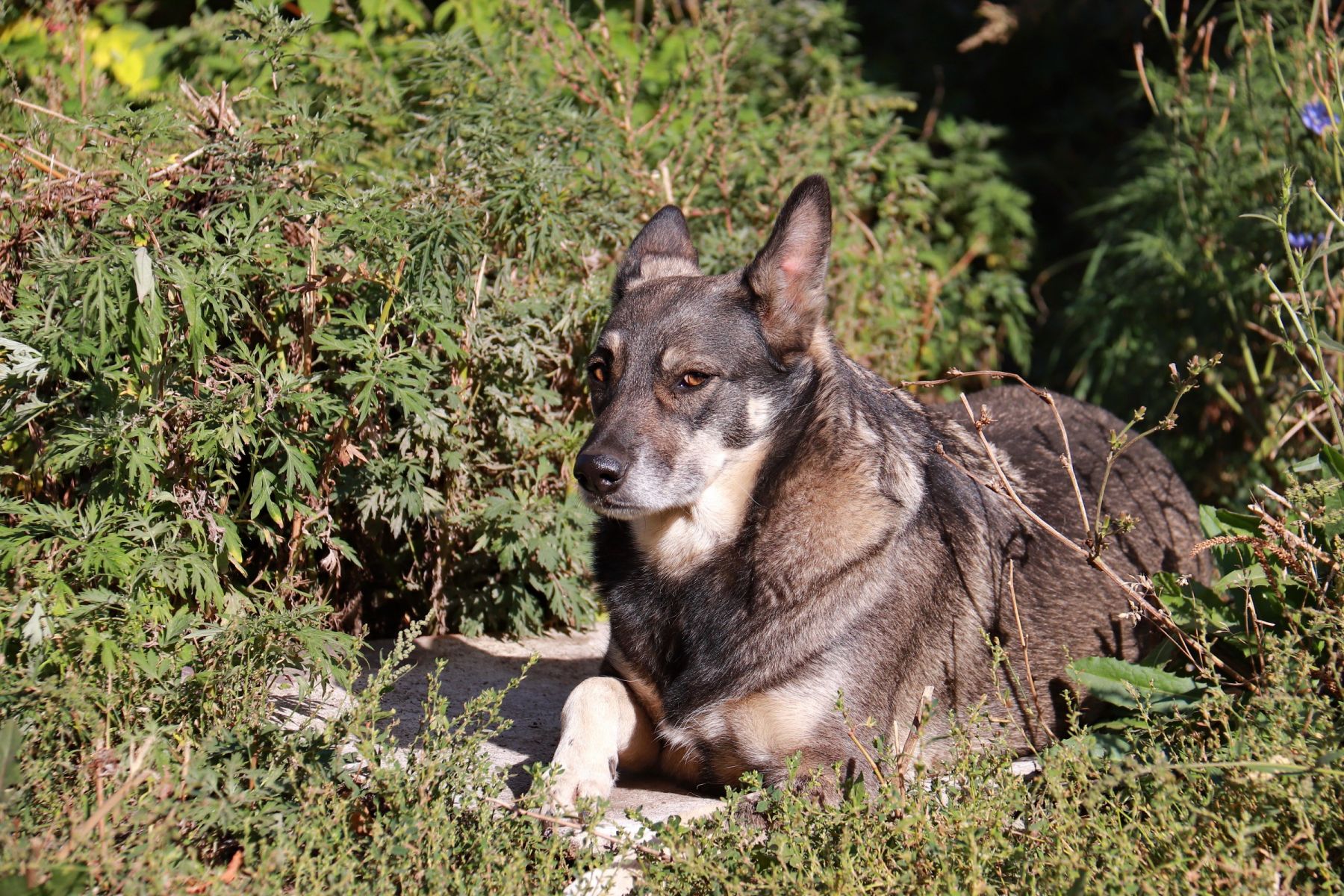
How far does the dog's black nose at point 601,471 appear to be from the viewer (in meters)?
3.64

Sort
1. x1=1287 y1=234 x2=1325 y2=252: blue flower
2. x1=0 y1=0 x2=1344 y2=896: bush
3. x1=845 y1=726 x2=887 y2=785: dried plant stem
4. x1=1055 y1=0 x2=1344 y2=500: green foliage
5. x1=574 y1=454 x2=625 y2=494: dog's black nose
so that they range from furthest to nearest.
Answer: x1=1055 y1=0 x2=1344 y2=500: green foliage
x1=1287 y1=234 x2=1325 y2=252: blue flower
x1=574 y1=454 x2=625 y2=494: dog's black nose
x1=845 y1=726 x2=887 y2=785: dried plant stem
x1=0 y1=0 x2=1344 y2=896: bush

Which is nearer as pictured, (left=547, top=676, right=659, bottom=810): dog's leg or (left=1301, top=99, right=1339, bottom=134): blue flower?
(left=547, top=676, right=659, bottom=810): dog's leg

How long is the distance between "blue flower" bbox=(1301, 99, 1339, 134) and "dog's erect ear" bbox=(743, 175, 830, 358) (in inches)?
96.5

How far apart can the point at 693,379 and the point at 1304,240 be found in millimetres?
3524

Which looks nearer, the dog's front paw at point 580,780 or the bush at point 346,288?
the dog's front paw at point 580,780

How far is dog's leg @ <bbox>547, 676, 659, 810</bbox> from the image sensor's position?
11.5ft

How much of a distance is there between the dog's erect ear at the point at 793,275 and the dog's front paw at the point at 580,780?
143 cm

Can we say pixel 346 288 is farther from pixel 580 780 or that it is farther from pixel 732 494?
pixel 580 780

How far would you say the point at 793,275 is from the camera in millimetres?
3986

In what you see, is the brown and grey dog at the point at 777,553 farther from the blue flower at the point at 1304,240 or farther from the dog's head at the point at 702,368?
the blue flower at the point at 1304,240

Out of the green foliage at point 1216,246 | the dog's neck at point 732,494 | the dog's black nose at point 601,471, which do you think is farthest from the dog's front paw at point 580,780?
the green foliage at point 1216,246

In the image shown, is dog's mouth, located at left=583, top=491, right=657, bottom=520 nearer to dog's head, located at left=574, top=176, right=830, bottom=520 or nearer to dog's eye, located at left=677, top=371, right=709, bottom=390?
dog's head, located at left=574, top=176, right=830, bottom=520

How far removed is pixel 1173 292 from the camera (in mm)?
7078

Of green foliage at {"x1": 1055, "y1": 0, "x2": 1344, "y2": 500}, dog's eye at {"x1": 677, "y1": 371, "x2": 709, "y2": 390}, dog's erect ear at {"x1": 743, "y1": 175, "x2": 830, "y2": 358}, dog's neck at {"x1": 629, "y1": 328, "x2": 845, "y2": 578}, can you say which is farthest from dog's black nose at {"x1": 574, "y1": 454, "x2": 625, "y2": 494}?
green foliage at {"x1": 1055, "y1": 0, "x2": 1344, "y2": 500}
